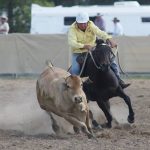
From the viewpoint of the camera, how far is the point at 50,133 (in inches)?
450

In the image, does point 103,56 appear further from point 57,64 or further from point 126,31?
point 126,31

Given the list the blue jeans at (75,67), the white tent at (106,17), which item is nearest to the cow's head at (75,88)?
the blue jeans at (75,67)

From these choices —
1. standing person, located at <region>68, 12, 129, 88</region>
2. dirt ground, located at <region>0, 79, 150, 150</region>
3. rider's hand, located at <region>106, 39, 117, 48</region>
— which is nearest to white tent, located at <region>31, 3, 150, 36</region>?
dirt ground, located at <region>0, 79, 150, 150</region>

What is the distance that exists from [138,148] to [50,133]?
252 centimetres

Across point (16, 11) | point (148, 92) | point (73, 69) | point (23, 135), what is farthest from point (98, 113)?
point (16, 11)

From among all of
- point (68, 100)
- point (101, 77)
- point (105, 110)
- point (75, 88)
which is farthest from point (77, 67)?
point (75, 88)

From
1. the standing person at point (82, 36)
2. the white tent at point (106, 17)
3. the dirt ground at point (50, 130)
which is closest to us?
the dirt ground at point (50, 130)

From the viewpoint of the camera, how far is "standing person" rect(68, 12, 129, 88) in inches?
456

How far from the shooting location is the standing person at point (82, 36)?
38.0ft

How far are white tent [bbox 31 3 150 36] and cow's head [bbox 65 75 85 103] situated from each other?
2157 cm

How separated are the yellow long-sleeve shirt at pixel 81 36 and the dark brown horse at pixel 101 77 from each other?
311mm

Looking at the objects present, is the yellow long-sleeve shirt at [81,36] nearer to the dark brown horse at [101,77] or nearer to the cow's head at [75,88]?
the dark brown horse at [101,77]

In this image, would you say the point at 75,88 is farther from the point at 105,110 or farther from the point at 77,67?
the point at 77,67

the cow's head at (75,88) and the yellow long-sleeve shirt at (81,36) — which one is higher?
the yellow long-sleeve shirt at (81,36)
